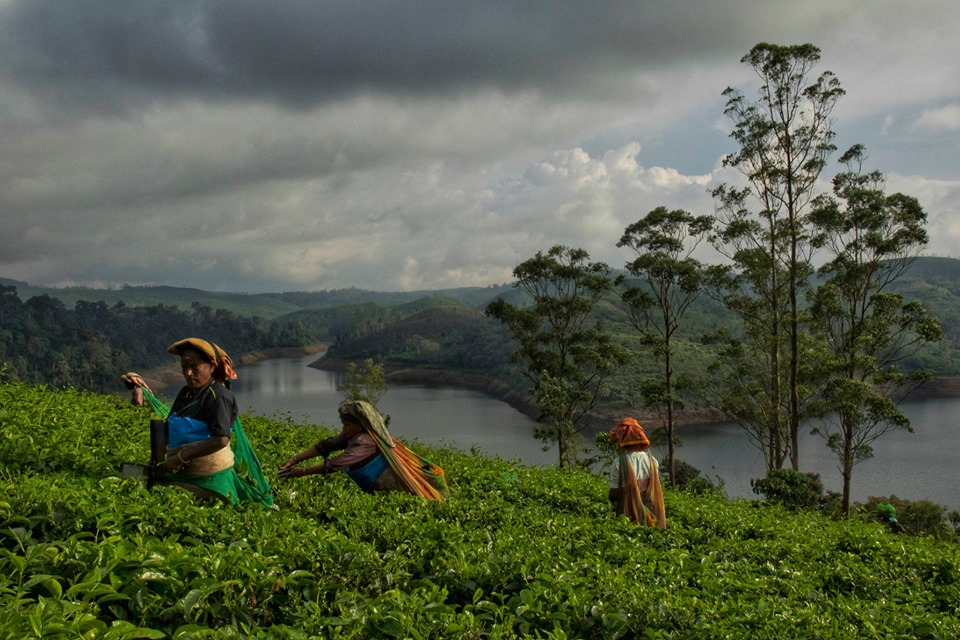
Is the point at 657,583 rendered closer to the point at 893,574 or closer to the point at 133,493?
the point at 893,574

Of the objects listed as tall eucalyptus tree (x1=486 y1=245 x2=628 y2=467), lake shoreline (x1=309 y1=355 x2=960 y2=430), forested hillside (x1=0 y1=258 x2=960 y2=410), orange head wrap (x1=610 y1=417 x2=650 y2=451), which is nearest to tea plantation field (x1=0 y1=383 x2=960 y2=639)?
orange head wrap (x1=610 y1=417 x2=650 y2=451)

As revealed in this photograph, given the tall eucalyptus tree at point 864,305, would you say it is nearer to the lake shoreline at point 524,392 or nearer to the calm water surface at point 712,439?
the calm water surface at point 712,439

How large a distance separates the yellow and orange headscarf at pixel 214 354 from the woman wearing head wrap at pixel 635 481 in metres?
3.67

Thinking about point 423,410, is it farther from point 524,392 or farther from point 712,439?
point 712,439

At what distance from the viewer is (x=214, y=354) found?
182 inches

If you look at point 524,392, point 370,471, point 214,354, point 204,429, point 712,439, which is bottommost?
point 712,439

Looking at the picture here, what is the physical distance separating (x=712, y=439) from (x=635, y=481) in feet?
162

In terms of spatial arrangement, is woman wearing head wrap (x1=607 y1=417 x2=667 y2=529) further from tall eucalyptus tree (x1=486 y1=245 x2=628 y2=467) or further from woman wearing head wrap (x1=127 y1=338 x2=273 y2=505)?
tall eucalyptus tree (x1=486 y1=245 x2=628 y2=467)

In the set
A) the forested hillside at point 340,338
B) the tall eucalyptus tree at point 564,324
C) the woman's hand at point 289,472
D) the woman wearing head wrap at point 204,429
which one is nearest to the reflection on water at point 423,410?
the tall eucalyptus tree at point 564,324

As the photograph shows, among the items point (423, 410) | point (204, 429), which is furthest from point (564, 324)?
point (423, 410)

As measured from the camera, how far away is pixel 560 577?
135 inches

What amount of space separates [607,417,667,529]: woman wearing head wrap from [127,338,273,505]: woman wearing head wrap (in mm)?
3483

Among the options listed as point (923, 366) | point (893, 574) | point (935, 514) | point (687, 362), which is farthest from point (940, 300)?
point (893, 574)

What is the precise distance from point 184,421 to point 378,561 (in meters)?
1.93
